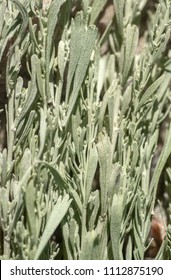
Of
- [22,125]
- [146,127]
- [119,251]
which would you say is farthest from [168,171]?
[22,125]

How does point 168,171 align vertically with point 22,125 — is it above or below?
below

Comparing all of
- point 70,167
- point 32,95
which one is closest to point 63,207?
point 70,167

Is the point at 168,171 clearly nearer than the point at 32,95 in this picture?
No

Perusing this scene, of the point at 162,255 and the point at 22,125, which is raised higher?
the point at 22,125
